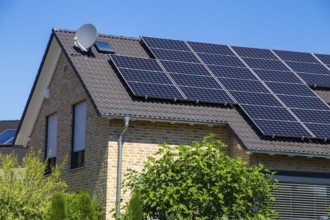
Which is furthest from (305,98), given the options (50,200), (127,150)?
(50,200)

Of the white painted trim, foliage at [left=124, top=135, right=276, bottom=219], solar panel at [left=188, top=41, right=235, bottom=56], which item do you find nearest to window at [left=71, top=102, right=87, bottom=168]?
the white painted trim

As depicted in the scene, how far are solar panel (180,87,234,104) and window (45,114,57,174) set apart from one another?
592 cm

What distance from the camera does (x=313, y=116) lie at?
25.4m

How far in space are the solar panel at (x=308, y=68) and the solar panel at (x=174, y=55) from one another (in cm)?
428

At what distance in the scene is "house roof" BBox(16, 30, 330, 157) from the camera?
23.3 metres

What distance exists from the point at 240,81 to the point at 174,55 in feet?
8.56

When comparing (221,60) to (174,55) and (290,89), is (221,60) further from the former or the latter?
(290,89)

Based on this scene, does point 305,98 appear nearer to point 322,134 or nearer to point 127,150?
point 322,134

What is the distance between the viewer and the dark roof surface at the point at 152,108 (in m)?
23.3

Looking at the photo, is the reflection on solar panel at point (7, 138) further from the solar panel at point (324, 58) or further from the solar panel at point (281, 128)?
the solar panel at point (281, 128)

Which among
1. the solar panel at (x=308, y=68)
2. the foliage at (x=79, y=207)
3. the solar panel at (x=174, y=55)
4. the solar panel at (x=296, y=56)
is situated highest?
the solar panel at (x=296, y=56)

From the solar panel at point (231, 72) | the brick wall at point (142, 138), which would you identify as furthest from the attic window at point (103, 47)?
the brick wall at point (142, 138)

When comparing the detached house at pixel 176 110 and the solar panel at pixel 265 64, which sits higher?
the solar panel at pixel 265 64

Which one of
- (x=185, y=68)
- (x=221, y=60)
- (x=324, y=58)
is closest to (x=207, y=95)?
(x=185, y=68)
